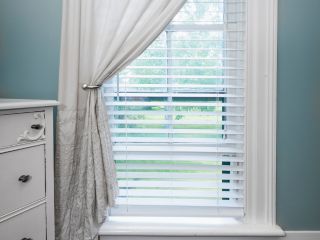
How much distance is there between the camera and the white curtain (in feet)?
5.32

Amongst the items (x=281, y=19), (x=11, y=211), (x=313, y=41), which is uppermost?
(x=281, y=19)

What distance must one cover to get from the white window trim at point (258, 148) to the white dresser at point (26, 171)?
433 millimetres

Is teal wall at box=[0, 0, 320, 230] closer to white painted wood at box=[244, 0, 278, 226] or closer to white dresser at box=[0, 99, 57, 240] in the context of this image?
white painted wood at box=[244, 0, 278, 226]

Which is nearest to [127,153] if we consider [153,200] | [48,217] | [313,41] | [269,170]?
[153,200]

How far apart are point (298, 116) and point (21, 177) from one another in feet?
4.53

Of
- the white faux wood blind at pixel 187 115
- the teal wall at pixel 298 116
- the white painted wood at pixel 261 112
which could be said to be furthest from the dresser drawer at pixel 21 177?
the teal wall at pixel 298 116

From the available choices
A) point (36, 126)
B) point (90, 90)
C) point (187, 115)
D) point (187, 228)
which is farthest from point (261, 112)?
point (36, 126)

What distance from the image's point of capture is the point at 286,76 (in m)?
1.71

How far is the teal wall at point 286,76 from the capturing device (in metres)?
1.69

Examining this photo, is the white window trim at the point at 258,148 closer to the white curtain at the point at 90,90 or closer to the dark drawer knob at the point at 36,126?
the white curtain at the point at 90,90

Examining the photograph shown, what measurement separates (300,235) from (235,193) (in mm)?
406

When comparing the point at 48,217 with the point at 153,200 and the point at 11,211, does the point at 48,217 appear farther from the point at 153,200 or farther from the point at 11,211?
the point at 153,200

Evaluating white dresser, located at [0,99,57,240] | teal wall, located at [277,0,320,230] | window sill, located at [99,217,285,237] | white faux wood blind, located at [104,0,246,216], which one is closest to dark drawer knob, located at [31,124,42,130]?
white dresser, located at [0,99,57,240]

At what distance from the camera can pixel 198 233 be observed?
171cm
